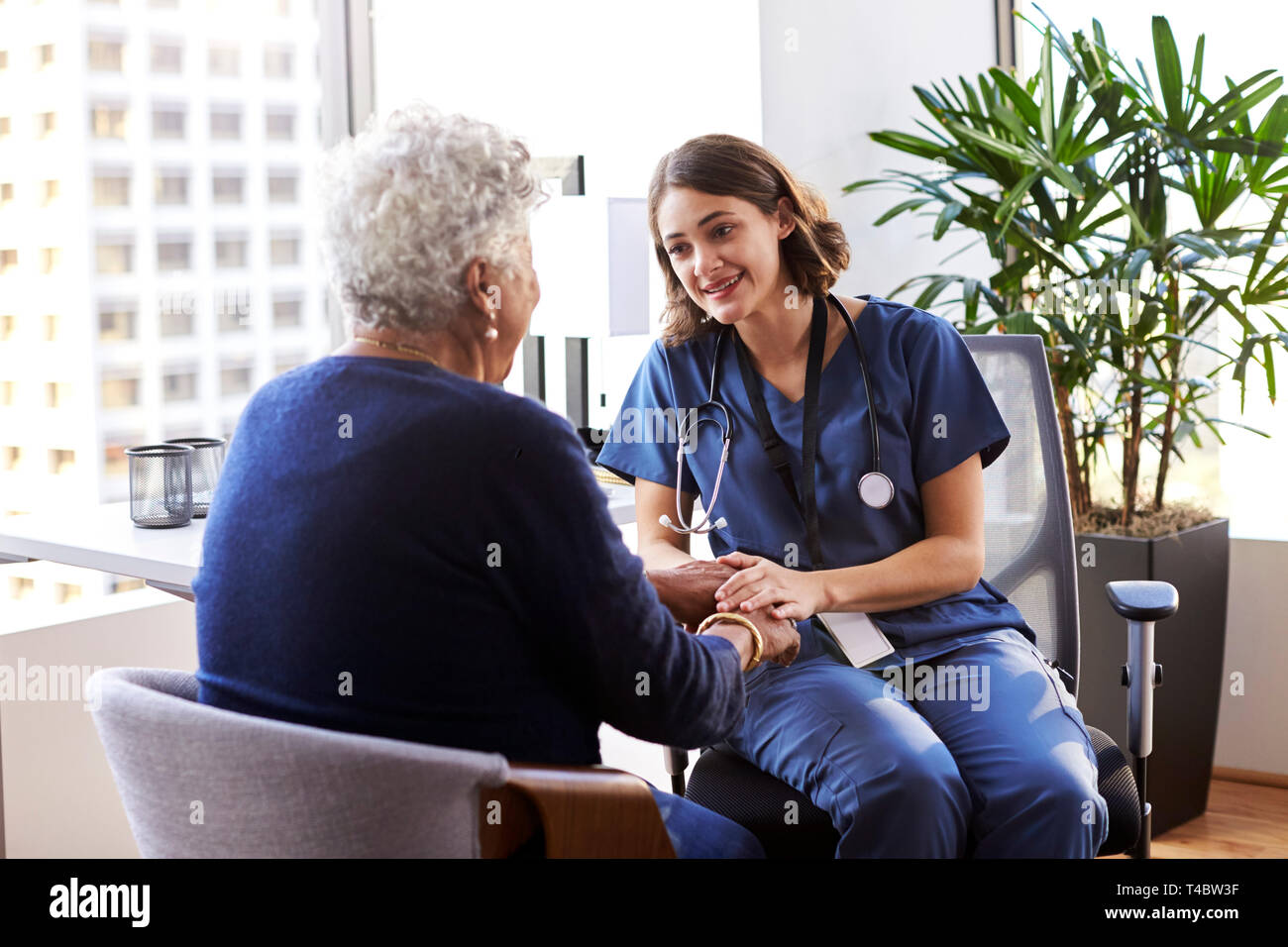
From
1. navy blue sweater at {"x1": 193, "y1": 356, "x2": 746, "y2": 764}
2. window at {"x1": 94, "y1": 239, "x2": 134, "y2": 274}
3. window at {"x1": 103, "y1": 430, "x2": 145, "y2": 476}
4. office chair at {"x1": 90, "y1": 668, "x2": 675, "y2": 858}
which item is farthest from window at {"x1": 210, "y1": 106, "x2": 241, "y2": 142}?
office chair at {"x1": 90, "y1": 668, "x2": 675, "y2": 858}

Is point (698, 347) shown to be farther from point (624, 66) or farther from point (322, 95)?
point (322, 95)

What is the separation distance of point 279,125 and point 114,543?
181cm

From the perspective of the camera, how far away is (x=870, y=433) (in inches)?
69.3

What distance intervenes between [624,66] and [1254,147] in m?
1.67

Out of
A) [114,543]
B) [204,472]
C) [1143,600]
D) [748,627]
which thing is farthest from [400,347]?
[204,472]

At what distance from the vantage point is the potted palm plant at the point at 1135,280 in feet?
8.87

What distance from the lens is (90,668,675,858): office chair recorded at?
966 millimetres

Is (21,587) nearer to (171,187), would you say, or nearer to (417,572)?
(171,187)

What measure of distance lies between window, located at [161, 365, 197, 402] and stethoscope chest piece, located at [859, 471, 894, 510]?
Result: 229 centimetres

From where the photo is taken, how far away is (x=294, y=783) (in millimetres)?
973

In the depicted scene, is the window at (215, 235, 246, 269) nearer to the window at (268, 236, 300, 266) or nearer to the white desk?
the window at (268, 236, 300, 266)

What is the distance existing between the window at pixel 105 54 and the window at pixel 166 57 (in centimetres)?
9
